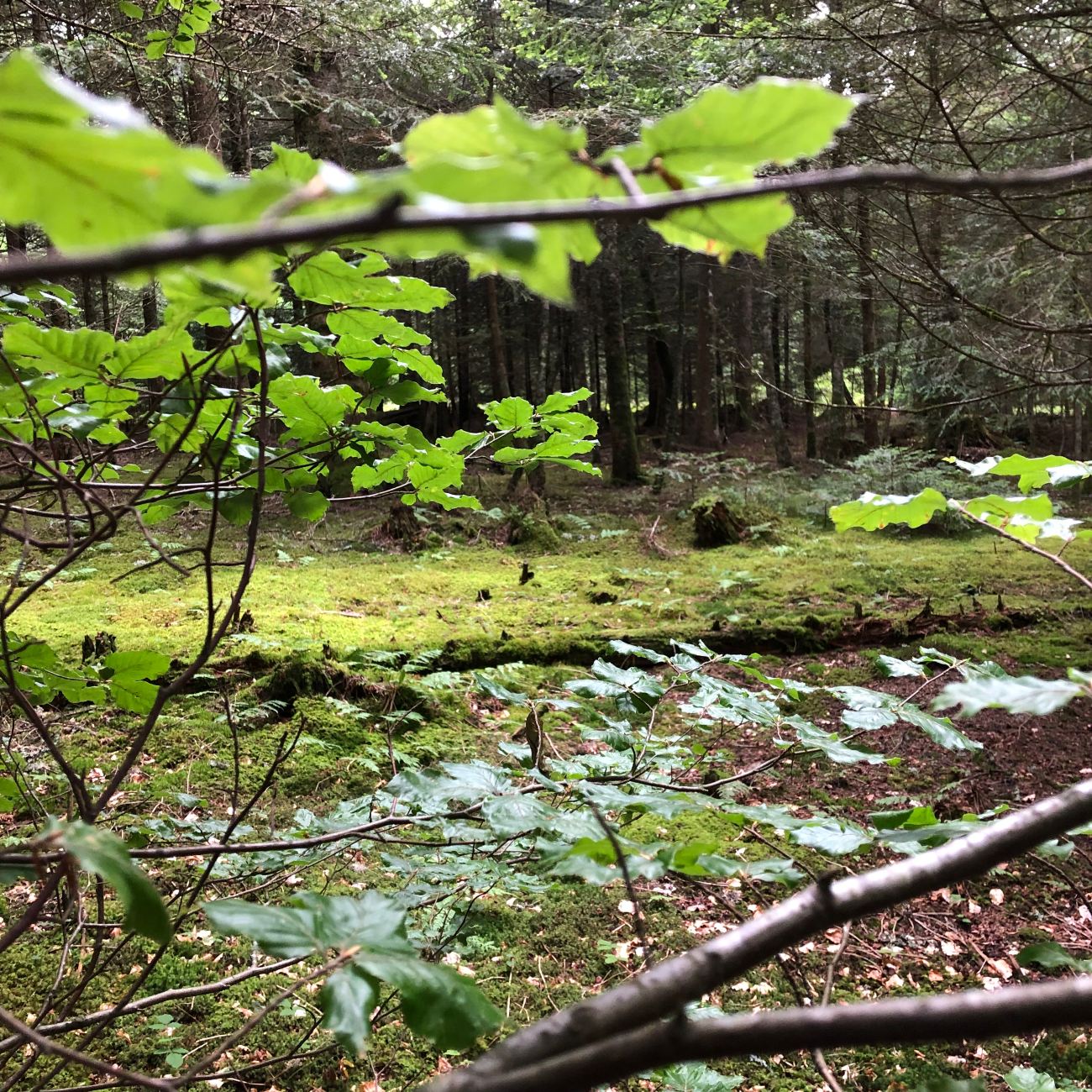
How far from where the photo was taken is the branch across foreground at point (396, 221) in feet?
0.73

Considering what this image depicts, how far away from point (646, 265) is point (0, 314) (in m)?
16.2

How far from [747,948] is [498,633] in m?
4.35

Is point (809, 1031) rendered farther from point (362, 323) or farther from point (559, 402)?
point (559, 402)

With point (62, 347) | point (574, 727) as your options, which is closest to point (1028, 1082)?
point (62, 347)

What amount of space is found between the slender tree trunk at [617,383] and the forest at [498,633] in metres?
3.16

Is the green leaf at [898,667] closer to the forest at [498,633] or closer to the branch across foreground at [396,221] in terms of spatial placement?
the forest at [498,633]

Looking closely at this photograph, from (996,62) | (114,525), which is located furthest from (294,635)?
(996,62)

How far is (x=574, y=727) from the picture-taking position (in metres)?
3.65

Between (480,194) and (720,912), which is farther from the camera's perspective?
(720,912)

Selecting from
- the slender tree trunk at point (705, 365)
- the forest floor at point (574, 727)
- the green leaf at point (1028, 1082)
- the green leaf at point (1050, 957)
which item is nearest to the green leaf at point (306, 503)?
the forest floor at point (574, 727)

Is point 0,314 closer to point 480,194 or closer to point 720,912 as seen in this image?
point 480,194

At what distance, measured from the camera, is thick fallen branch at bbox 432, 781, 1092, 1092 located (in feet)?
1.17

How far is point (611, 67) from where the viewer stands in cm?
800

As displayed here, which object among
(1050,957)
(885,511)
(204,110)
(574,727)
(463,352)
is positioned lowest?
(574,727)
